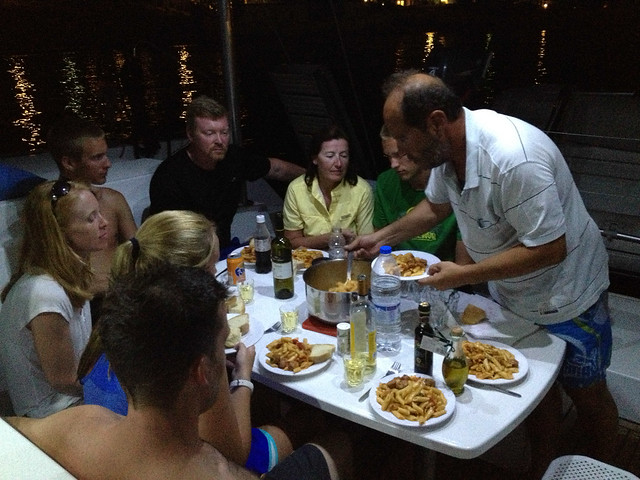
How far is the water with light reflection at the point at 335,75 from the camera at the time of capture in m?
4.71

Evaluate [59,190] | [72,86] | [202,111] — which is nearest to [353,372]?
[59,190]

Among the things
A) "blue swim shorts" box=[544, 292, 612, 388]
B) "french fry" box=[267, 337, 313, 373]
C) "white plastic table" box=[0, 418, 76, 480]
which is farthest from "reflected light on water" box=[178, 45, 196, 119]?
"white plastic table" box=[0, 418, 76, 480]

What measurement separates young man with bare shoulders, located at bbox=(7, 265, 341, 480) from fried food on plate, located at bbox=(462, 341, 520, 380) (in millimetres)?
774

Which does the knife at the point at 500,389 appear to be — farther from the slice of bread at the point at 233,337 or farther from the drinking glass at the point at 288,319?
the slice of bread at the point at 233,337

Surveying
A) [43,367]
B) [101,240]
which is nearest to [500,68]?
[101,240]

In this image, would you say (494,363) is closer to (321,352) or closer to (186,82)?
(321,352)

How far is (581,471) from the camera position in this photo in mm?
1557

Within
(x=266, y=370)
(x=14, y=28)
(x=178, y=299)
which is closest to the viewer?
(x=178, y=299)

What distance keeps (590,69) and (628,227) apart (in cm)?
313

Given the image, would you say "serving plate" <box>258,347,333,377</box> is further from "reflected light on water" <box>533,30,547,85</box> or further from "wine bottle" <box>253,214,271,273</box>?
"reflected light on water" <box>533,30,547,85</box>

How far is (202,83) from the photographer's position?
1340 centimetres

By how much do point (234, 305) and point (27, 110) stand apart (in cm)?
1061

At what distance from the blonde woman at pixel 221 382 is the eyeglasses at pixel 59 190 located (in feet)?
1.65

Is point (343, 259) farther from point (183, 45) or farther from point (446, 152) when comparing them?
point (183, 45)
